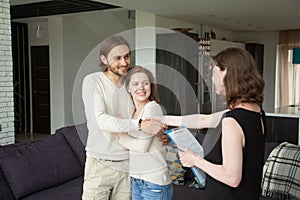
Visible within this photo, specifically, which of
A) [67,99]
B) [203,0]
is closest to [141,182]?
[203,0]

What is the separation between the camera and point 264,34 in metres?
9.45

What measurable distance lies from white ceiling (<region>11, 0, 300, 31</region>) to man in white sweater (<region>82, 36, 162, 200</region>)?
12.7ft

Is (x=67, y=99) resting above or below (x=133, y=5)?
below

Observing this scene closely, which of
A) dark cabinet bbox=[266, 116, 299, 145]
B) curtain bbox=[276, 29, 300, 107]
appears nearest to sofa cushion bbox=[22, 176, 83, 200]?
dark cabinet bbox=[266, 116, 299, 145]

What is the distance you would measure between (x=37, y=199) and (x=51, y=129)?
4.91 metres

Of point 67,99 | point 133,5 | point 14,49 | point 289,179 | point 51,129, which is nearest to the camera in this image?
point 289,179

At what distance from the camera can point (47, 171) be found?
2.67 meters

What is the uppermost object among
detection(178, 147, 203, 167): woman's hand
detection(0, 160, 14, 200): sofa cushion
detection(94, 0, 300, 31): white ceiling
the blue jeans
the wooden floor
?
detection(94, 0, 300, 31): white ceiling

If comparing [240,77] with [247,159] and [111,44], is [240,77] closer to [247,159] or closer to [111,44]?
[247,159]

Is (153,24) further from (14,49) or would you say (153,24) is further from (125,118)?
(125,118)

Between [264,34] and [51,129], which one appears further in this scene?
[264,34]

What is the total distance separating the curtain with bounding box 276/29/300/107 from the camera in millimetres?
8977

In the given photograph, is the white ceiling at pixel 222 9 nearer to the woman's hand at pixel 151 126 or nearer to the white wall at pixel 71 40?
the white wall at pixel 71 40

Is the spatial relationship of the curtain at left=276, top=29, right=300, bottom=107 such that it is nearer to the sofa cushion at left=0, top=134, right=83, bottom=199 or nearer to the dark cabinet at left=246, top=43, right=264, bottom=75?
the dark cabinet at left=246, top=43, right=264, bottom=75
